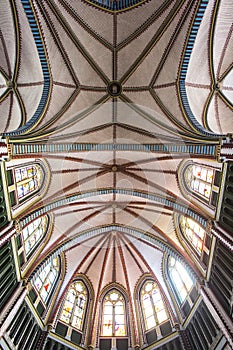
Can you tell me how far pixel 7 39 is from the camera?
1149 centimetres

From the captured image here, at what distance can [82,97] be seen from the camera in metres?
14.9

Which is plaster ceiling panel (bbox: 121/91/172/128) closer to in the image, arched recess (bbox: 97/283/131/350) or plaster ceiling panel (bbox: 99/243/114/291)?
plaster ceiling panel (bbox: 99/243/114/291)

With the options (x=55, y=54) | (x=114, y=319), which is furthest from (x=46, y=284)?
(x=55, y=54)

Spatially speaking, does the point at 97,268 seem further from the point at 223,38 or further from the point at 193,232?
the point at 223,38

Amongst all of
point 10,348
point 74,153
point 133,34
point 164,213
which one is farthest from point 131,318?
point 133,34

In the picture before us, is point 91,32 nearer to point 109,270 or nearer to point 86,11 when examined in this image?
point 86,11

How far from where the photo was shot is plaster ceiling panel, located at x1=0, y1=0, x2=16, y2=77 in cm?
1058

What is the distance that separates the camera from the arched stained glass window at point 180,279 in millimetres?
15857

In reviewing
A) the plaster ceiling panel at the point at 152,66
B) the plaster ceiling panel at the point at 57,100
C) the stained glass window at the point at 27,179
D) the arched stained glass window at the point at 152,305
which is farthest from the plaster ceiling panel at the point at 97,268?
the plaster ceiling panel at the point at 152,66

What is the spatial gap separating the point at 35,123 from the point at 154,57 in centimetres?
634

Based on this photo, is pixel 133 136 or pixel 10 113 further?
pixel 133 136

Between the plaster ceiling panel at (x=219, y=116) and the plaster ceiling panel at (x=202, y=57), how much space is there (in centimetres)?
111

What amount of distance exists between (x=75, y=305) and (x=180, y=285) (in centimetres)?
645

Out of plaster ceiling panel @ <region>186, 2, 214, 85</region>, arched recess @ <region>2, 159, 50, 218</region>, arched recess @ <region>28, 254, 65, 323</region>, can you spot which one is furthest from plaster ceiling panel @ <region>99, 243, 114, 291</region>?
plaster ceiling panel @ <region>186, 2, 214, 85</region>
